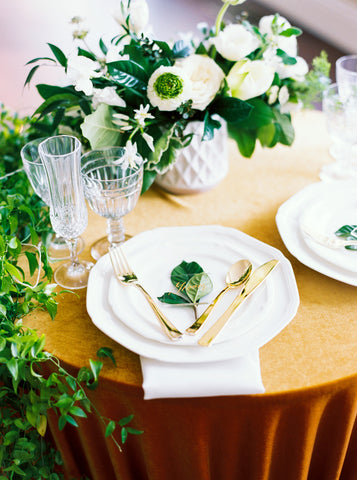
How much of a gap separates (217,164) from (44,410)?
67cm

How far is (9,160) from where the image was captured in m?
1.25

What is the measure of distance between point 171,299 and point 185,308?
3 centimetres

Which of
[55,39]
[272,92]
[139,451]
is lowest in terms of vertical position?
[55,39]

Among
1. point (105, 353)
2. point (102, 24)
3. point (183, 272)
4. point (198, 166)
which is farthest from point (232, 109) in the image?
point (102, 24)

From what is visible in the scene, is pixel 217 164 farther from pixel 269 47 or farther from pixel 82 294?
pixel 82 294

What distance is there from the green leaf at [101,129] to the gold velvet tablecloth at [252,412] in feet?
1.05

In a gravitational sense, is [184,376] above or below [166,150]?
below

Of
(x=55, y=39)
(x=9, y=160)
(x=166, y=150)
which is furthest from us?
(x=55, y=39)

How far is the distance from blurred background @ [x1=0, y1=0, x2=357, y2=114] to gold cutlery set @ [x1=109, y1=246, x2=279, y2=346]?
230 cm

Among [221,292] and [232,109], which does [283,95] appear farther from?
[221,292]

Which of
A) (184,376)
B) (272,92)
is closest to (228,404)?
(184,376)

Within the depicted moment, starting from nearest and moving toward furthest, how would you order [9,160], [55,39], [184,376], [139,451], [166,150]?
1. [184,376]
2. [139,451]
3. [166,150]
4. [9,160]
5. [55,39]

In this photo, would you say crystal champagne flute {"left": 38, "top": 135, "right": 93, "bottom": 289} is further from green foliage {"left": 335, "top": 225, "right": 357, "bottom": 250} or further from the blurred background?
the blurred background

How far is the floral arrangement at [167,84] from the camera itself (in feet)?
3.12
